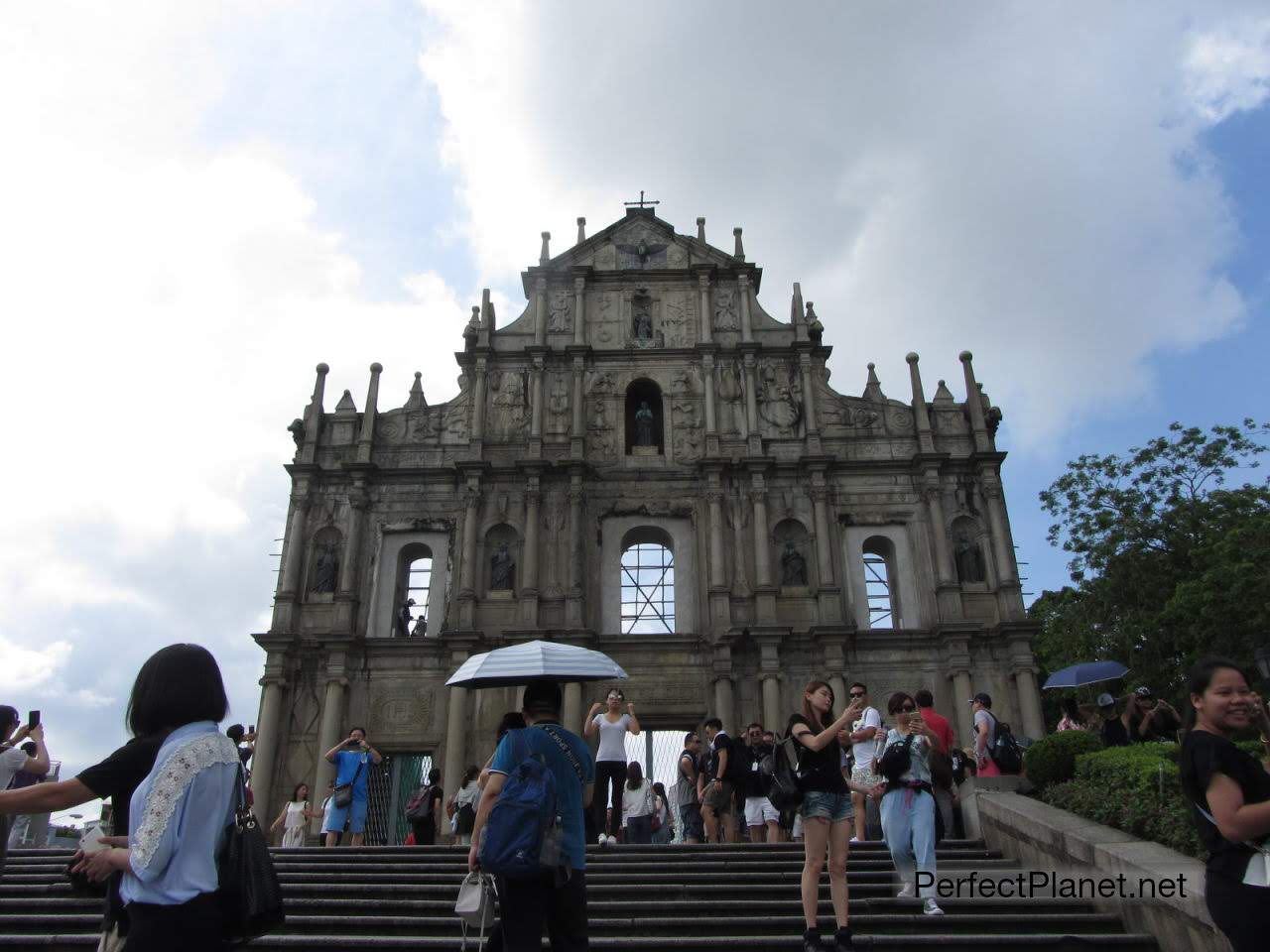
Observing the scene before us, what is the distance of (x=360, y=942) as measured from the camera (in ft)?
25.7

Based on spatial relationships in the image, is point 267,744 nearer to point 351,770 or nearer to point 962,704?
point 351,770

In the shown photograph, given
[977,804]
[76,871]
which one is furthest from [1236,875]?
[977,804]

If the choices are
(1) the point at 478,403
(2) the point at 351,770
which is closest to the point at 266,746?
(2) the point at 351,770

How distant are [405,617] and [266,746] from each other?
13.1ft

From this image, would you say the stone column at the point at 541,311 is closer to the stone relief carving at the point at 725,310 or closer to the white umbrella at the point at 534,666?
the stone relief carving at the point at 725,310

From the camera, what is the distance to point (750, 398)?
948 inches

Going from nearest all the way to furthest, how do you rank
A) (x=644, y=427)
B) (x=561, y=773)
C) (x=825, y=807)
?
(x=561, y=773) < (x=825, y=807) < (x=644, y=427)

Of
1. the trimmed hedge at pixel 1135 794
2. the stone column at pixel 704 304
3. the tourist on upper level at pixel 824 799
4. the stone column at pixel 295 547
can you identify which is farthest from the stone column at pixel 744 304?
the tourist on upper level at pixel 824 799

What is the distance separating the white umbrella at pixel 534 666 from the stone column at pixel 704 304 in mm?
17663

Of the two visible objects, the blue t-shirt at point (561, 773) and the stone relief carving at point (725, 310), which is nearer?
the blue t-shirt at point (561, 773)

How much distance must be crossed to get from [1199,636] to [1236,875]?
76.8 ft

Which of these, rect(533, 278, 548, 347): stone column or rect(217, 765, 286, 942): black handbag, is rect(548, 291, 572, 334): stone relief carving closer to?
rect(533, 278, 548, 347): stone column

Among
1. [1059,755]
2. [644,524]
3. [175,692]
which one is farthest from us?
[644,524]

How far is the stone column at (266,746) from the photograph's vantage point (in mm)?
19516
